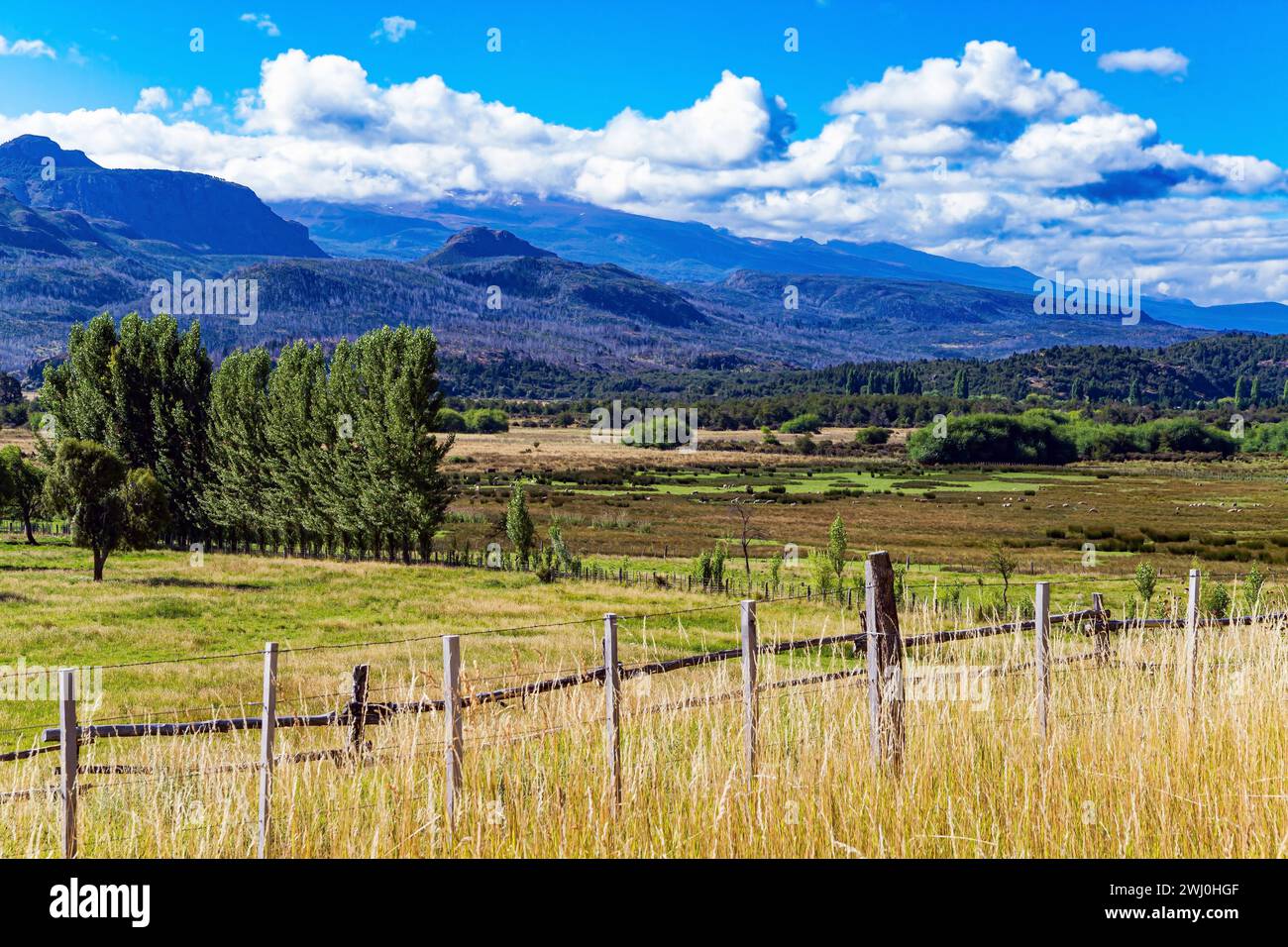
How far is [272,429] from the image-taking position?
204ft

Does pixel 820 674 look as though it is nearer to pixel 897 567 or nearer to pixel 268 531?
pixel 897 567

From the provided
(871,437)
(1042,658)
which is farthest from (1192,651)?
(871,437)

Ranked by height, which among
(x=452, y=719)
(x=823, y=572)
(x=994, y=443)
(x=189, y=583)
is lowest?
(x=189, y=583)

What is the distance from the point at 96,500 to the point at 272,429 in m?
14.7

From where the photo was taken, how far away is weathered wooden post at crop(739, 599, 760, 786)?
21.9 ft

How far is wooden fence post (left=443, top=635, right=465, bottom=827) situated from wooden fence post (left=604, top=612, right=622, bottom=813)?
0.89m

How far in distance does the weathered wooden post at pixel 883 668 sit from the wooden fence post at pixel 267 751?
3.54m

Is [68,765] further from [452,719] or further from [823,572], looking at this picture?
[823,572]

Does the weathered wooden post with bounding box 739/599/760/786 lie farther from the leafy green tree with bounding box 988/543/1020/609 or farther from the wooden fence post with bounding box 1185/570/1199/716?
the leafy green tree with bounding box 988/543/1020/609

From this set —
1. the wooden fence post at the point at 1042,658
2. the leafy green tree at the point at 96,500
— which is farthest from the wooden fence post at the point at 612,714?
the leafy green tree at the point at 96,500

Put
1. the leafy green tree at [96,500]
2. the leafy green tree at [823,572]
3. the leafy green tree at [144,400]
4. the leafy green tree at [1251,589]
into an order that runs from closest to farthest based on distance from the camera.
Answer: the leafy green tree at [1251,589] < the leafy green tree at [96,500] < the leafy green tree at [823,572] < the leafy green tree at [144,400]

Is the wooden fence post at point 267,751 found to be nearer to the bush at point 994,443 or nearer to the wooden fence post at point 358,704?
the wooden fence post at point 358,704

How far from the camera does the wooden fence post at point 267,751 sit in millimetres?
6141

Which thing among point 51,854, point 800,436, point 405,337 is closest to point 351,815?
point 51,854
